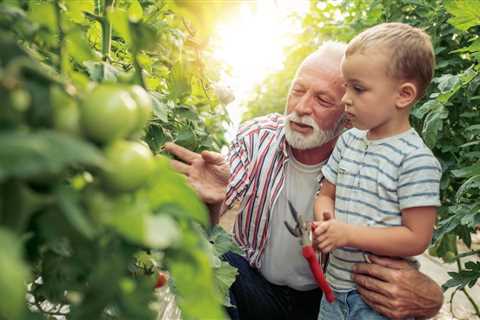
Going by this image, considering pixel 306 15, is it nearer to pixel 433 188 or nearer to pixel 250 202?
pixel 250 202

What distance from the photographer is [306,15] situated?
474cm

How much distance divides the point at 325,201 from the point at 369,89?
1.43 feet

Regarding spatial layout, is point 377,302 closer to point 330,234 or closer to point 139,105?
point 330,234

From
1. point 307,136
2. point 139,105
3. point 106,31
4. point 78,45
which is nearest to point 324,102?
point 307,136

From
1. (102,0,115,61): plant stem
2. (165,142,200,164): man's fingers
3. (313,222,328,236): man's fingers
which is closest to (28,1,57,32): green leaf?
(102,0,115,61): plant stem

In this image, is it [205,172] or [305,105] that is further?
[305,105]

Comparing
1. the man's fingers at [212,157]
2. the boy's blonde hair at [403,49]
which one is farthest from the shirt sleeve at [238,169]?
the boy's blonde hair at [403,49]

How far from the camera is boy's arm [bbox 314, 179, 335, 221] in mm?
1775

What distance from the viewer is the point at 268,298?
2217mm

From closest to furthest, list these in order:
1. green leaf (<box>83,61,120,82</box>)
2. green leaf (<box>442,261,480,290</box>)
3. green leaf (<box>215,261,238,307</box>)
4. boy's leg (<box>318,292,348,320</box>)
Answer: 1. green leaf (<box>83,61,120,82</box>)
2. green leaf (<box>215,261,238,307</box>)
3. boy's leg (<box>318,292,348,320</box>)
4. green leaf (<box>442,261,480,290</box>)

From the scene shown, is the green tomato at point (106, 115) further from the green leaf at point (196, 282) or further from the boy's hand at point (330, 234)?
the boy's hand at point (330, 234)

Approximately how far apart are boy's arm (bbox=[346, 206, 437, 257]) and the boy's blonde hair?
41 cm

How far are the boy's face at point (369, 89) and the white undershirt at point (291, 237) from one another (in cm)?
59

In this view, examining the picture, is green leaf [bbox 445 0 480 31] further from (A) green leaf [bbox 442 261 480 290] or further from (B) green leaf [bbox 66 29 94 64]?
(B) green leaf [bbox 66 29 94 64]
